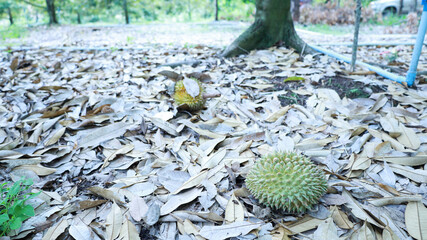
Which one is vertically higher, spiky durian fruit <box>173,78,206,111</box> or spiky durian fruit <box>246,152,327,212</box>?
spiky durian fruit <box>173,78,206,111</box>

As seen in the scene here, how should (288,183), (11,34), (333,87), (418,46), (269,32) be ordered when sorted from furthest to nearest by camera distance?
(11,34) → (269,32) → (333,87) → (418,46) → (288,183)

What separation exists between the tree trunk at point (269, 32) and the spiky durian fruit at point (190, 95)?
137 centimetres

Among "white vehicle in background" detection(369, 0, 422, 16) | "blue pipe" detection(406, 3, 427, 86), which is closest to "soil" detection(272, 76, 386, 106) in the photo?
"blue pipe" detection(406, 3, 427, 86)

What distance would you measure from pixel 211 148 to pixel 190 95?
472 millimetres

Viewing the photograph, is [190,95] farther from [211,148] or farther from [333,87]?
[333,87]

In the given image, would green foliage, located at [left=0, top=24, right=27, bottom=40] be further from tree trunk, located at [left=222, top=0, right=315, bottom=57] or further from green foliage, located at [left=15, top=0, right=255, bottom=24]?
tree trunk, located at [left=222, top=0, right=315, bottom=57]

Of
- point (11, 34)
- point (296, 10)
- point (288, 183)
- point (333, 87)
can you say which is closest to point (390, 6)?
point (296, 10)

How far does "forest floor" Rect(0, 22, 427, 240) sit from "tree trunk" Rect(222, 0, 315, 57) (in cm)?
51

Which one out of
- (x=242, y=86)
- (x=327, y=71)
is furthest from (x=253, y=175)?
(x=327, y=71)

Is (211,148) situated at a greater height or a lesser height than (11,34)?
lesser

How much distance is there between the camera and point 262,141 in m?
1.73

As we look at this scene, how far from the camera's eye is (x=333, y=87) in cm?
234

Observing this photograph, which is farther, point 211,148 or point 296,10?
point 296,10

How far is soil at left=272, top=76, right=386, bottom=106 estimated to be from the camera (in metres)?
2.22
